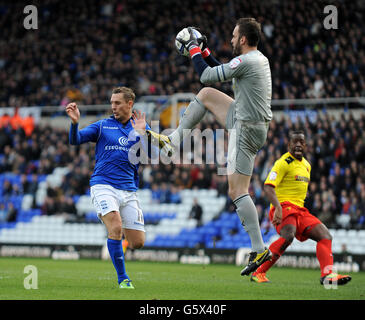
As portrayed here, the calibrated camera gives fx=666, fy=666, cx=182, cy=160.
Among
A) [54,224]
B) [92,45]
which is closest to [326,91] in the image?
[54,224]

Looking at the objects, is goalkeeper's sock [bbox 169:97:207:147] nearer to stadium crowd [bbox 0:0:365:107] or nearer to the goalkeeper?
the goalkeeper

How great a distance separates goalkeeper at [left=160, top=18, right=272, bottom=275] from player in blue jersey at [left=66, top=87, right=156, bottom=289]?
148 centimetres

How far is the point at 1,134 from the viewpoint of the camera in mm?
25469

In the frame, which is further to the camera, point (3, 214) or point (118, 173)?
point (3, 214)

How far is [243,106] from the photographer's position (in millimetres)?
7926

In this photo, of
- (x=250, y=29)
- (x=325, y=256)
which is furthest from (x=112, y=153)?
(x=325, y=256)

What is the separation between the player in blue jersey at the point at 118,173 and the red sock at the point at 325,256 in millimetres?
2980

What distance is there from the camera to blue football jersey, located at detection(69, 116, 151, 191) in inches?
371

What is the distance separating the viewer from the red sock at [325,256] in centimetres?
1046

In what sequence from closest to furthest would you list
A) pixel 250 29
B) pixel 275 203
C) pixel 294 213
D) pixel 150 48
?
1. pixel 250 29
2. pixel 275 203
3. pixel 294 213
4. pixel 150 48

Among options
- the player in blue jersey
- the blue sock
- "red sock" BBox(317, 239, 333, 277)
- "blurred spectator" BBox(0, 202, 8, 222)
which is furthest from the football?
"blurred spectator" BBox(0, 202, 8, 222)

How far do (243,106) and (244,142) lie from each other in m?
0.43

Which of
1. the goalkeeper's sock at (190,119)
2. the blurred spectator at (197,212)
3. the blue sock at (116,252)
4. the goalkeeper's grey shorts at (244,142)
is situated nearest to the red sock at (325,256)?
the goalkeeper's grey shorts at (244,142)
